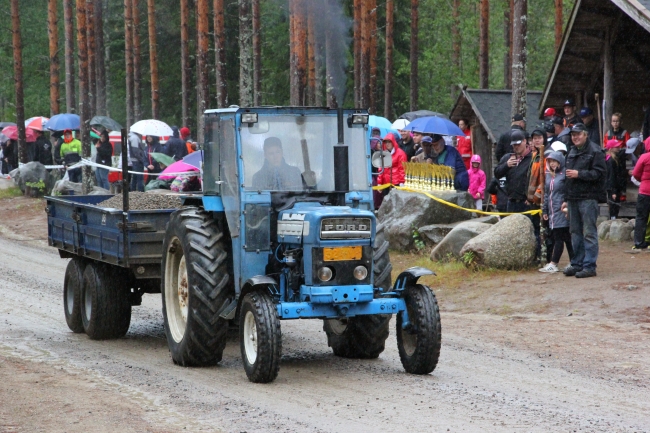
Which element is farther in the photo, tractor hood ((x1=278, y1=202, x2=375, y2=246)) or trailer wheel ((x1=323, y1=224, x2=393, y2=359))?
trailer wheel ((x1=323, y1=224, x2=393, y2=359))

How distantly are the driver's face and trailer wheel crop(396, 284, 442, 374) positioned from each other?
1.74 m

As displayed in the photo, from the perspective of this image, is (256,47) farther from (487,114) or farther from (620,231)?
(620,231)

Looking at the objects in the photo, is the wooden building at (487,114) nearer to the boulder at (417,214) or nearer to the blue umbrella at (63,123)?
the boulder at (417,214)


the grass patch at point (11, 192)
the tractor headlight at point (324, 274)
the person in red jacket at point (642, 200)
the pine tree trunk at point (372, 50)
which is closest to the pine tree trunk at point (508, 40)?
the pine tree trunk at point (372, 50)

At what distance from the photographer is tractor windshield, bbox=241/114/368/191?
31.2 feet

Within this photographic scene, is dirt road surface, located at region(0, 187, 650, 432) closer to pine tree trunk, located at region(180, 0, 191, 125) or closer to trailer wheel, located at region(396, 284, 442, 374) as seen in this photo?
trailer wheel, located at region(396, 284, 442, 374)

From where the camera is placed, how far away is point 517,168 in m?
15.6

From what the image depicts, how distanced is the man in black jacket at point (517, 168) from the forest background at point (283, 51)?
19.6 metres

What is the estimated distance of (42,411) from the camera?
8016mm

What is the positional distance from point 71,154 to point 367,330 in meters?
22.2

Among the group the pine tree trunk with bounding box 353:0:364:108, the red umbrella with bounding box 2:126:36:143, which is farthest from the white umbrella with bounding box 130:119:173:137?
the red umbrella with bounding box 2:126:36:143

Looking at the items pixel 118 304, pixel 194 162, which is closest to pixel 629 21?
pixel 194 162

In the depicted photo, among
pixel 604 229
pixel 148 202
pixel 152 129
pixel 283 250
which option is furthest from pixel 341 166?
pixel 152 129

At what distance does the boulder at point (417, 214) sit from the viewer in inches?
706
